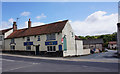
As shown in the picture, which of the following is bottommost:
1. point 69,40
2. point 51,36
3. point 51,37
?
point 69,40

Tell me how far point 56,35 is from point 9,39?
699 inches

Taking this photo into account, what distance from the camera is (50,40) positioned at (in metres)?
28.0

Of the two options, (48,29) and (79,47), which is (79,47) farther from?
(48,29)

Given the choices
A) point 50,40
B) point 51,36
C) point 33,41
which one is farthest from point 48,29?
point 33,41

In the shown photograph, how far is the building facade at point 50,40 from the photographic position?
87.5 feet

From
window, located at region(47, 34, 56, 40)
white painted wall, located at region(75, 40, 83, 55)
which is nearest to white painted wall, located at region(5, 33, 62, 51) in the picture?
window, located at region(47, 34, 56, 40)

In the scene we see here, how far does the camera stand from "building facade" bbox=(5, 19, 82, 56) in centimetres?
2667

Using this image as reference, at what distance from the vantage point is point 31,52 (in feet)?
102

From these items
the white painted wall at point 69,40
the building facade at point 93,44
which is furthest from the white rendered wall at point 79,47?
the building facade at point 93,44

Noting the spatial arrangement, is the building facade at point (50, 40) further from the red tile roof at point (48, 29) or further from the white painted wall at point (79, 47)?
the white painted wall at point (79, 47)

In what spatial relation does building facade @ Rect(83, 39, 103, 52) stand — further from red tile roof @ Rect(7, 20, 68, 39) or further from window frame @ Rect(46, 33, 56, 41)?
window frame @ Rect(46, 33, 56, 41)

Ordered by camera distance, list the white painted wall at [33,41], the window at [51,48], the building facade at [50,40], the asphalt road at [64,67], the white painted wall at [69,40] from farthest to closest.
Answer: the white painted wall at [69,40] → the window at [51,48] → the white painted wall at [33,41] → the building facade at [50,40] → the asphalt road at [64,67]

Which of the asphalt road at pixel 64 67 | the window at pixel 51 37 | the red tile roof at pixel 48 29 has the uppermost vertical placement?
the red tile roof at pixel 48 29

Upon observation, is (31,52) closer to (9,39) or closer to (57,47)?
(57,47)
